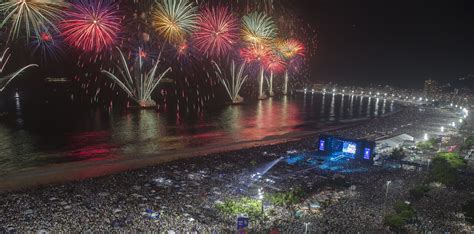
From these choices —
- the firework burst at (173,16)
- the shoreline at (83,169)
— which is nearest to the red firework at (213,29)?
the firework burst at (173,16)

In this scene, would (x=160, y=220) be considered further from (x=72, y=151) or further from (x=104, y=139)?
(x=104, y=139)

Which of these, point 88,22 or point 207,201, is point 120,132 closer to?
point 88,22

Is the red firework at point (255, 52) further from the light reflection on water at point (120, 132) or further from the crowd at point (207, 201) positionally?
the crowd at point (207, 201)

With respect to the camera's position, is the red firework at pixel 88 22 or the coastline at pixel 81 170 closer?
the coastline at pixel 81 170

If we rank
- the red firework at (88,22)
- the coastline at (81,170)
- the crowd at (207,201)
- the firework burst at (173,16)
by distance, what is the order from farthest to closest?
the firework burst at (173,16), the red firework at (88,22), the coastline at (81,170), the crowd at (207,201)

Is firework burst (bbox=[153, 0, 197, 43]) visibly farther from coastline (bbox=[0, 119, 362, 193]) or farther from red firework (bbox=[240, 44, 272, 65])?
red firework (bbox=[240, 44, 272, 65])

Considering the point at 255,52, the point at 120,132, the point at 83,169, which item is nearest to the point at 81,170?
the point at 83,169
